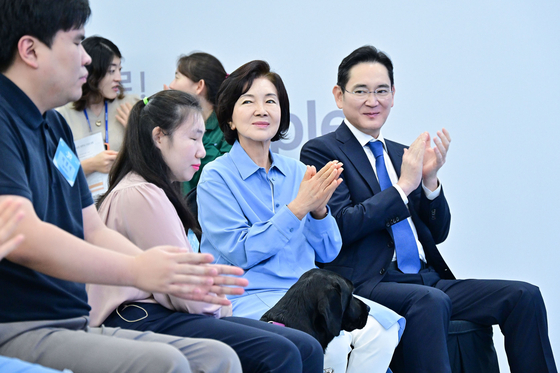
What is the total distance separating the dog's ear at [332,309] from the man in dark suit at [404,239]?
1.52 feet

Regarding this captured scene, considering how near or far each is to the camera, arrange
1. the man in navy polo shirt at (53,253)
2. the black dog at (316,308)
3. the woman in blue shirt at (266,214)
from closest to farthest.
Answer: the man in navy polo shirt at (53,253), the black dog at (316,308), the woman in blue shirt at (266,214)

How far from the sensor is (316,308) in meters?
2.02

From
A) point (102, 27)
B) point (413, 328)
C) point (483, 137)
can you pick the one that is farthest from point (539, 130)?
point (102, 27)

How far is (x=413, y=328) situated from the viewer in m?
2.35

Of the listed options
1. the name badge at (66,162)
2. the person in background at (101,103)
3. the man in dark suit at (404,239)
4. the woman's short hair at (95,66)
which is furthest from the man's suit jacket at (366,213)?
the name badge at (66,162)

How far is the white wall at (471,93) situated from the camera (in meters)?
3.27

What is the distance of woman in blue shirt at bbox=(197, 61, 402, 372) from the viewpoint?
220 centimetres

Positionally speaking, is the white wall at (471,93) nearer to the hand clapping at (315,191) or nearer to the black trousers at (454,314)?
the black trousers at (454,314)

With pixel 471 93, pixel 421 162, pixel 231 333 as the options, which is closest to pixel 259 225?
pixel 231 333

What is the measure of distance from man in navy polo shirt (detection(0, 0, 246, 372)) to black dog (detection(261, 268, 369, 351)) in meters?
0.63

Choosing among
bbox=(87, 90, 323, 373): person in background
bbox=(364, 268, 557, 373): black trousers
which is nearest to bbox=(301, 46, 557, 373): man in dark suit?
bbox=(364, 268, 557, 373): black trousers

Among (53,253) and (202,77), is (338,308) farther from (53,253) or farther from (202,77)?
(202,77)

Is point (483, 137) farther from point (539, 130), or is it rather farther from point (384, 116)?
point (384, 116)

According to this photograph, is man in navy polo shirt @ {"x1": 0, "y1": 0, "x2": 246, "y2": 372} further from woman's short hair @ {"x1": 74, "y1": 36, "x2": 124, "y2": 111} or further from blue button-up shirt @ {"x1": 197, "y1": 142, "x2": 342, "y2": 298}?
woman's short hair @ {"x1": 74, "y1": 36, "x2": 124, "y2": 111}
